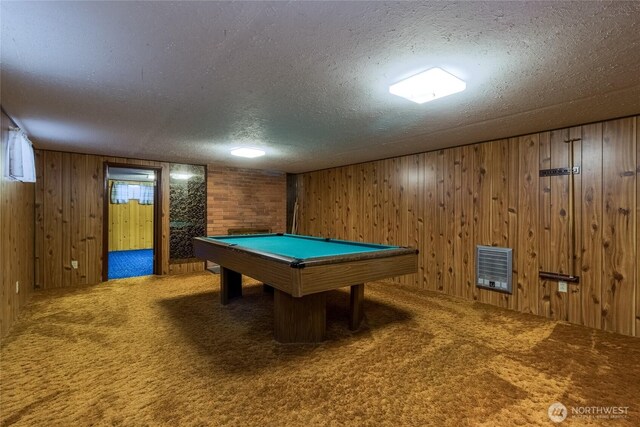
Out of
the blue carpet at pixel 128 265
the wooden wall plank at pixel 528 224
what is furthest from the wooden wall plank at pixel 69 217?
the wooden wall plank at pixel 528 224

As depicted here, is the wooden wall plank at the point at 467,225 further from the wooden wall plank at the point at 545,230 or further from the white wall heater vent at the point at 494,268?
the wooden wall plank at the point at 545,230

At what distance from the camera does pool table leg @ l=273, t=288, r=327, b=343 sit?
2.57 meters

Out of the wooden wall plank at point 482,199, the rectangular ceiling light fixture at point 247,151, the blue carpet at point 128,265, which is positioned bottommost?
the blue carpet at point 128,265

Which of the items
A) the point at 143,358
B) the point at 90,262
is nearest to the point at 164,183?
the point at 90,262

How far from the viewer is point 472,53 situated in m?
1.66

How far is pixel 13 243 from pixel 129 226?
255 inches

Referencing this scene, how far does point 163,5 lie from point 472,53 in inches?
60.4

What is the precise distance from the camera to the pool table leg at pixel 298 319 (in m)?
2.57

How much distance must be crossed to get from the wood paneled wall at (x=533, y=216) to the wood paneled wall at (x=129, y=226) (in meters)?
7.38

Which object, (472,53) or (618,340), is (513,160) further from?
(472,53)

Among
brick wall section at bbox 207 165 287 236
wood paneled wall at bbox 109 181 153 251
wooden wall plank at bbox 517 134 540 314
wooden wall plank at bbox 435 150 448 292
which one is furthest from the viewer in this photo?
wood paneled wall at bbox 109 181 153 251

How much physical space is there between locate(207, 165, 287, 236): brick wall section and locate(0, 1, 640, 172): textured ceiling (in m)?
2.52

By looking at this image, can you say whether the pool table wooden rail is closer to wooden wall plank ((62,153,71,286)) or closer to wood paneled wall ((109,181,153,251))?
wooden wall plank ((62,153,71,286))

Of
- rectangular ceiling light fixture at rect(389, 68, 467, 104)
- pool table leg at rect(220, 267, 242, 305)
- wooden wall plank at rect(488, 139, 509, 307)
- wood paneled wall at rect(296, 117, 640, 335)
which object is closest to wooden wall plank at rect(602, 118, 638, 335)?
wood paneled wall at rect(296, 117, 640, 335)
